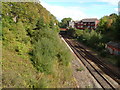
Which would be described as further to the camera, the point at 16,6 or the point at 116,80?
the point at 16,6

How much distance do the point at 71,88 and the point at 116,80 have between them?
19.0 feet

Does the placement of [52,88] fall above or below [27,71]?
below

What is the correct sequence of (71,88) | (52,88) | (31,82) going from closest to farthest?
(31,82)
(52,88)
(71,88)

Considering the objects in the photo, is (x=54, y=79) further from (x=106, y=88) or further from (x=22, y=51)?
(x=106, y=88)

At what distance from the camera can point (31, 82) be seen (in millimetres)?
8477

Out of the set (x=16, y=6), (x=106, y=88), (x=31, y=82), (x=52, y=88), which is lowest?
(x=106, y=88)

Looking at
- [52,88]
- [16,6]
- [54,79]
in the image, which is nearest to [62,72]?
[54,79]

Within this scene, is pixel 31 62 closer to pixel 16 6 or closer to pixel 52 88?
Answer: pixel 52 88

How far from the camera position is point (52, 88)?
9.31 metres

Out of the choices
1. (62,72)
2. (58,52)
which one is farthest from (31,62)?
(58,52)

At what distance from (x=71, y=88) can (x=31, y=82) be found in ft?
12.4

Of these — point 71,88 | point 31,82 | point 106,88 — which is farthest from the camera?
point 106,88

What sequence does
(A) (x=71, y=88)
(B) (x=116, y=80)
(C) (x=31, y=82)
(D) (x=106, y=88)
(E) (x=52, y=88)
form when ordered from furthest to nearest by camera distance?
→ 1. (B) (x=116, y=80)
2. (D) (x=106, y=88)
3. (A) (x=71, y=88)
4. (E) (x=52, y=88)
5. (C) (x=31, y=82)

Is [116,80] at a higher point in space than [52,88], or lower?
lower
